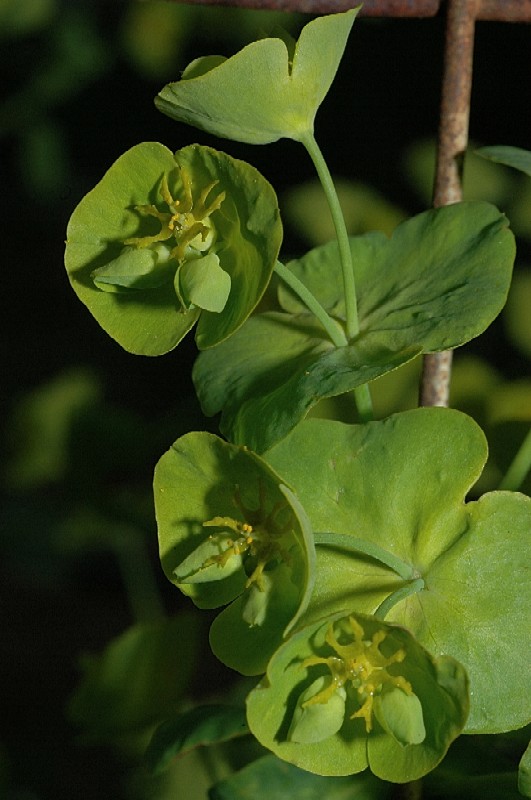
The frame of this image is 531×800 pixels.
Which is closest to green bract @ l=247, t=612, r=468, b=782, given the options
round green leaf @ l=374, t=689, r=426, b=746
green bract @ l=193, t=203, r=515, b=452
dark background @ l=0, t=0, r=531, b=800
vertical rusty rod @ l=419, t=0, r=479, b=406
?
round green leaf @ l=374, t=689, r=426, b=746

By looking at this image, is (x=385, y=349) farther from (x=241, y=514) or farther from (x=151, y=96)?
(x=151, y=96)

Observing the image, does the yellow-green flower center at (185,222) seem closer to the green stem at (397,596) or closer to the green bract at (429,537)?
the green bract at (429,537)

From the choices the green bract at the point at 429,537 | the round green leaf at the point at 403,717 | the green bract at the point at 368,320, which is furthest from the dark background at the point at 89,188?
the round green leaf at the point at 403,717

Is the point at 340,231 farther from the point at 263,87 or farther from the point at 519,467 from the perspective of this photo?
the point at 519,467

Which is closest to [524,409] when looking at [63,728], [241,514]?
[241,514]

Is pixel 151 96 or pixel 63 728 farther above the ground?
pixel 151 96

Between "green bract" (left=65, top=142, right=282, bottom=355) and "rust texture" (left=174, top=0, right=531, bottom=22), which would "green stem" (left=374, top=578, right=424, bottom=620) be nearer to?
"green bract" (left=65, top=142, right=282, bottom=355)

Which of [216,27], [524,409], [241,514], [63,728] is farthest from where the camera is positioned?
[63,728]

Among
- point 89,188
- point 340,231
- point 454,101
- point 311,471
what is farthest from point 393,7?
point 89,188
